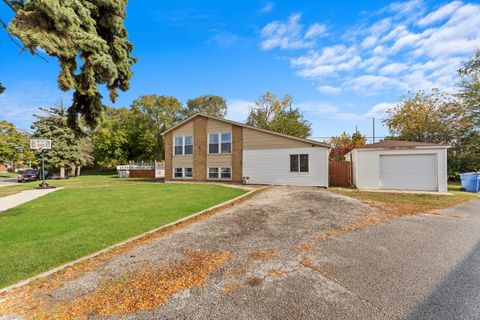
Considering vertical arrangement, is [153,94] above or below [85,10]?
above

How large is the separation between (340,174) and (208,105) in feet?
104

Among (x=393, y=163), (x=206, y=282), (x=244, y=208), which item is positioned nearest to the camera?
(x=206, y=282)

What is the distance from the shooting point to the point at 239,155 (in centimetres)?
1750

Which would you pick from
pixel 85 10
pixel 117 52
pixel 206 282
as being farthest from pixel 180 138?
pixel 206 282

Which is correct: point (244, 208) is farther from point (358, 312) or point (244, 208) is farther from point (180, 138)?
point (180, 138)

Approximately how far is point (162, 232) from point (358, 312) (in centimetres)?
465

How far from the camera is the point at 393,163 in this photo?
45.2 ft

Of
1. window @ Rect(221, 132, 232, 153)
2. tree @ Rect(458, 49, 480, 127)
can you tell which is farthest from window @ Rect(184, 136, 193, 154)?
tree @ Rect(458, 49, 480, 127)

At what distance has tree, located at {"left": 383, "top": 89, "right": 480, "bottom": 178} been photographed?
19747 mm

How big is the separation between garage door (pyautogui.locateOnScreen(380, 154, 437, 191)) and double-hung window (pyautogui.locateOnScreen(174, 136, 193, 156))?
1473 cm

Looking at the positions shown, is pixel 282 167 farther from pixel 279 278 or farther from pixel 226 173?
pixel 279 278

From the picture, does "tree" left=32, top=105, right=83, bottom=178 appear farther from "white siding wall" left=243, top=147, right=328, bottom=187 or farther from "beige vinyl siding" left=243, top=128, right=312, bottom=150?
"white siding wall" left=243, top=147, right=328, bottom=187

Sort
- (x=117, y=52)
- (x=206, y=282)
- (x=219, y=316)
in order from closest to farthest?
1. (x=219, y=316)
2. (x=206, y=282)
3. (x=117, y=52)

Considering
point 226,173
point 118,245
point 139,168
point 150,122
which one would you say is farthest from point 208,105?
point 118,245
